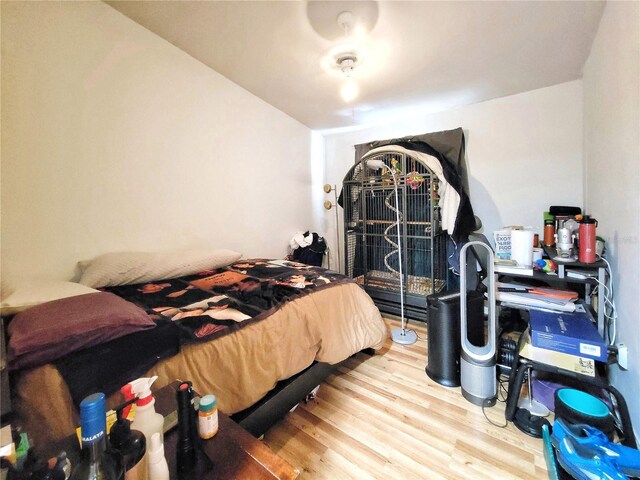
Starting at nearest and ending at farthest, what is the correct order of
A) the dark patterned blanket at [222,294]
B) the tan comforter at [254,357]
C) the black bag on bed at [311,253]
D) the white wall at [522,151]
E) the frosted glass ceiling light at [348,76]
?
the tan comforter at [254,357]
the dark patterned blanket at [222,294]
the frosted glass ceiling light at [348,76]
the white wall at [522,151]
the black bag on bed at [311,253]

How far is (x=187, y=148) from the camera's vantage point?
7.37 feet

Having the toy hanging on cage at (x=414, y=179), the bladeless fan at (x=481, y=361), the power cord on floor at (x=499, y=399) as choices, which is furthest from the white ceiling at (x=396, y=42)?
the power cord on floor at (x=499, y=399)

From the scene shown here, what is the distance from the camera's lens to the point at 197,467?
0.57 m

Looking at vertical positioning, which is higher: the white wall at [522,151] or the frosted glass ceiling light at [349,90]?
the frosted glass ceiling light at [349,90]

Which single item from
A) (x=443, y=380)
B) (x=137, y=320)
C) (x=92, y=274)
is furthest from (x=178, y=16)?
(x=443, y=380)

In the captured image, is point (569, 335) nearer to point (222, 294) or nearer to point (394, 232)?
point (394, 232)

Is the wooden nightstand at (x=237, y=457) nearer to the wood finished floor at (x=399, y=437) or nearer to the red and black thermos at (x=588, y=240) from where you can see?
the wood finished floor at (x=399, y=437)

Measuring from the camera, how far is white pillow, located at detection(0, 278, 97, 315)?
1.07 m

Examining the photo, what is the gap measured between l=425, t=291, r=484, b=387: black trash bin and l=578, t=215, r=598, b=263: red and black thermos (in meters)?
0.57

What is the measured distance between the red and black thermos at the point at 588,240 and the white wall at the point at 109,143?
265 cm

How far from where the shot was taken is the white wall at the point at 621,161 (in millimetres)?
1120

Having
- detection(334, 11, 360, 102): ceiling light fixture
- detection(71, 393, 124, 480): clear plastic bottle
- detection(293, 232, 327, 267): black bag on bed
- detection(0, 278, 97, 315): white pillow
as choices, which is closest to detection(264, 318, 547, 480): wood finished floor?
detection(71, 393, 124, 480): clear plastic bottle

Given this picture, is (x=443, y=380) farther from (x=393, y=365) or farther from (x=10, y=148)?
(x=10, y=148)

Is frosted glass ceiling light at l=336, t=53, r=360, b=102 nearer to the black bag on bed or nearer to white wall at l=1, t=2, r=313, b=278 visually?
white wall at l=1, t=2, r=313, b=278
